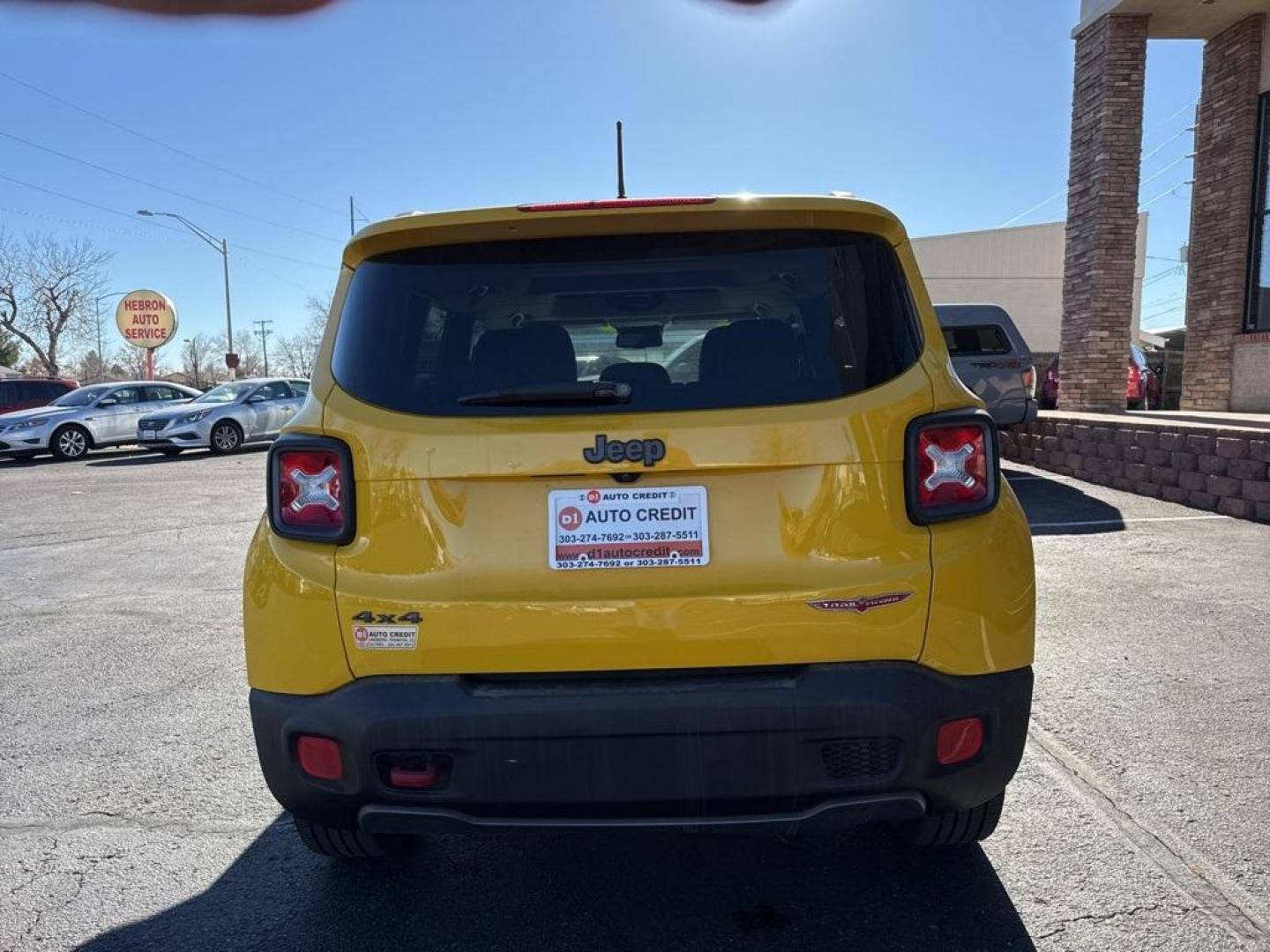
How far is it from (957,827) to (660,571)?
46.4 inches

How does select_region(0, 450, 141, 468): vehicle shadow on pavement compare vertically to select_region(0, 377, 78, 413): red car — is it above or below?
below

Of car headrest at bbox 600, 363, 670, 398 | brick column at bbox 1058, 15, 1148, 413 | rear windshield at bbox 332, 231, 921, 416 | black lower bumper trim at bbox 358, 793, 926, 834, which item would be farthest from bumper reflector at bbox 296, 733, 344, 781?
brick column at bbox 1058, 15, 1148, 413

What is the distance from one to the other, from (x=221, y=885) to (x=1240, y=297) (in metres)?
16.5


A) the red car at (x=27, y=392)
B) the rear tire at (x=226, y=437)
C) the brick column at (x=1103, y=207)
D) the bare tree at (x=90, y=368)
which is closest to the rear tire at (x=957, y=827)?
the brick column at (x=1103, y=207)

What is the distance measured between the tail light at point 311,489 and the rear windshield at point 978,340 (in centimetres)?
980

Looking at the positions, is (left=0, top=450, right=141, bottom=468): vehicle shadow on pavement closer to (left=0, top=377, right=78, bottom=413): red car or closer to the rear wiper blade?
(left=0, top=377, right=78, bottom=413): red car

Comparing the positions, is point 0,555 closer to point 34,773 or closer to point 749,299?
point 34,773

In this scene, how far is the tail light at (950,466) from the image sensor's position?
2164 millimetres

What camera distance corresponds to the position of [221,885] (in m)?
2.71

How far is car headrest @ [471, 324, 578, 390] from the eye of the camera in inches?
88.2

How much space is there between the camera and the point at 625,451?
Result: 6.91 ft

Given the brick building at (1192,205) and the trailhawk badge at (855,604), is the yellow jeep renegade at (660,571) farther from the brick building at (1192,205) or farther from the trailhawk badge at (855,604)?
the brick building at (1192,205)

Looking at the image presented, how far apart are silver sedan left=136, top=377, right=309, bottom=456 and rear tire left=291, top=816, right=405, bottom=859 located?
1571 cm

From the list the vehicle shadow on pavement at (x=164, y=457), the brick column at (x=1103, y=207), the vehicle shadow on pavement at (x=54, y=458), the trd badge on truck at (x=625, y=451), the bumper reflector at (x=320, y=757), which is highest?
the brick column at (x=1103, y=207)
